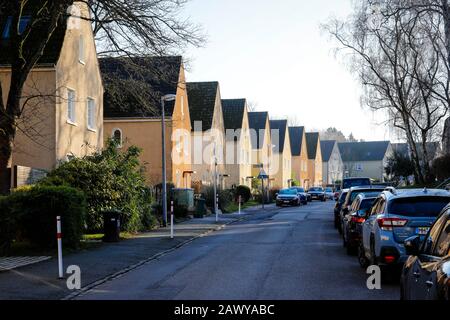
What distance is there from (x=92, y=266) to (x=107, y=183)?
27.7ft

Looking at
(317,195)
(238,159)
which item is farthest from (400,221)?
(317,195)

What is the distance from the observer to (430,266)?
6.29 metres

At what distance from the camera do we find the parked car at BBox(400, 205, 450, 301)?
18.3 ft

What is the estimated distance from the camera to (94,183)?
23.1 metres

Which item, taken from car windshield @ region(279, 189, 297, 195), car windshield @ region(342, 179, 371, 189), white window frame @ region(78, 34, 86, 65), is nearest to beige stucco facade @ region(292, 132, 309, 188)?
car windshield @ region(279, 189, 297, 195)

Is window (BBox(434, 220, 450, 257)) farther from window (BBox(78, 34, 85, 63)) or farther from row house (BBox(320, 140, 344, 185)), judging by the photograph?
row house (BBox(320, 140, 344, 185))

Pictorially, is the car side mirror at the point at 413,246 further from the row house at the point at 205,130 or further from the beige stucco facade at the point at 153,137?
the row house at the point at 205,130

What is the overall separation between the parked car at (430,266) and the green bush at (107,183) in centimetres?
1575

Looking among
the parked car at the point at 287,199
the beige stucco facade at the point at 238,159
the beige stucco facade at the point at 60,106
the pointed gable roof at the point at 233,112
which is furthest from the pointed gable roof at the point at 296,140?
the beige stucco facade at the point at 60,106

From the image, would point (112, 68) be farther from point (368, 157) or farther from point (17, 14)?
point (368, 157)

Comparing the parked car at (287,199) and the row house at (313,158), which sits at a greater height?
the row house at (313,158)

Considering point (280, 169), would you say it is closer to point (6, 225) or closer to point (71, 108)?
point (71, 108)

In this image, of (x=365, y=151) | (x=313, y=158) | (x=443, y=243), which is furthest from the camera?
(x=365, y=151)

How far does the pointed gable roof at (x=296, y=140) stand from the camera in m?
97.1
